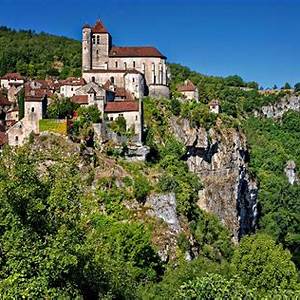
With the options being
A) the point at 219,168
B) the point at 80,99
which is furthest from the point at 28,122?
the point at 219,168

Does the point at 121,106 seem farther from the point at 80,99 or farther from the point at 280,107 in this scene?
the point at 280,107

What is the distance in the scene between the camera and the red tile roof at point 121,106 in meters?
57.8

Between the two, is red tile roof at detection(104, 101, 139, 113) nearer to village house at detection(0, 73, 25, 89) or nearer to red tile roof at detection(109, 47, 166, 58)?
red tile roof at detection(109, 47, 166, 58)

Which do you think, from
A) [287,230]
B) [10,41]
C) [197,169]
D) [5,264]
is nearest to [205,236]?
[197,169]

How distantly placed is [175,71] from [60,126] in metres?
78.2

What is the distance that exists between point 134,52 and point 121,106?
617 inches

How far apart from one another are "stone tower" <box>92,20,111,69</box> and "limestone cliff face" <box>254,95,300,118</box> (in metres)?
60.1

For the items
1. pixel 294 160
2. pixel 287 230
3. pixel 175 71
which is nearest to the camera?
pixel 287 230

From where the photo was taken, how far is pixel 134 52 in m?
72.1

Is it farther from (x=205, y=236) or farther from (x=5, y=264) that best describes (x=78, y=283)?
(x=205, y=236)

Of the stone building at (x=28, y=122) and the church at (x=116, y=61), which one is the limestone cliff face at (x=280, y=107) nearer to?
the church at (x=116, y=61)

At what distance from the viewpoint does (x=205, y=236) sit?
56.8m

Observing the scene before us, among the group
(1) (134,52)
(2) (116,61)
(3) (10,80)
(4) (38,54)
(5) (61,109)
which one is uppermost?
(4) (38,54)

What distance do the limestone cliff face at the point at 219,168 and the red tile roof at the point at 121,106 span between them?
23.1 ft
